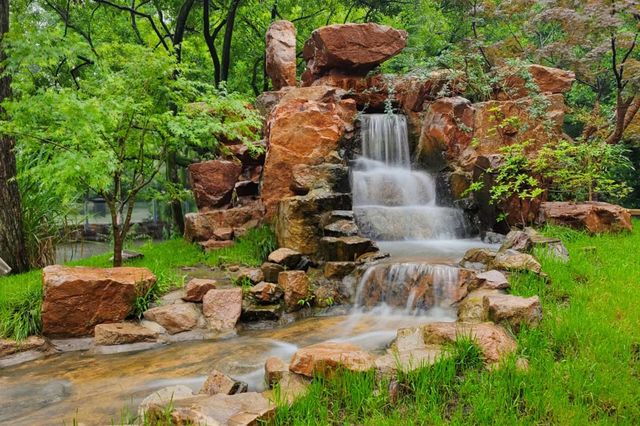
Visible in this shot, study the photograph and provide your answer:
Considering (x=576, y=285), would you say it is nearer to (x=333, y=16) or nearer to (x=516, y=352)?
(x=516, y=352)

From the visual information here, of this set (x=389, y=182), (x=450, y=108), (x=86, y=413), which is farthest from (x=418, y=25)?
(x=86, y=413)

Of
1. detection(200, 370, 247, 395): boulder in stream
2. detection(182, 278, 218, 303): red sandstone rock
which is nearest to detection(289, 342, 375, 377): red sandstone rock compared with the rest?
detection(200, 370, 247, 395): boulder in stream

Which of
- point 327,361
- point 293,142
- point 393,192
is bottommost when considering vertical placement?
point 327,361

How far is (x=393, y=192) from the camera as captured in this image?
10.6 meters

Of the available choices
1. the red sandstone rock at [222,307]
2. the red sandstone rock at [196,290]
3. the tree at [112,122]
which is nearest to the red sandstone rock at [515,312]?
the red sandstone rock at [222,307]

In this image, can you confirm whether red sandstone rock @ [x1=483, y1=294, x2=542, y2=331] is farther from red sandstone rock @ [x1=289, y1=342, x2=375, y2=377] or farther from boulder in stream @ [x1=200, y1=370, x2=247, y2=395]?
boulder in stream @ [x1=200, y1=370, x2=247, y2=395]

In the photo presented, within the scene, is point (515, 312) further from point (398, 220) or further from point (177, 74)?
point (177, 74)

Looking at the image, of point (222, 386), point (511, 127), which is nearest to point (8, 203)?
point (222, 386)

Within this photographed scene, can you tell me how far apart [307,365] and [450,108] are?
917 centimetres

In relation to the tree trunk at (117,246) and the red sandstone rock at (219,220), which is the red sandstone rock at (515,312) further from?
the red sandstone rock at (219,220)

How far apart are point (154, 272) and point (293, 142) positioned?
3837 mm

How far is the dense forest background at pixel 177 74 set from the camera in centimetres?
595

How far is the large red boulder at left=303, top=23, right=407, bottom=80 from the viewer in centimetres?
1280

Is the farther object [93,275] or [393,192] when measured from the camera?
[393,192]
